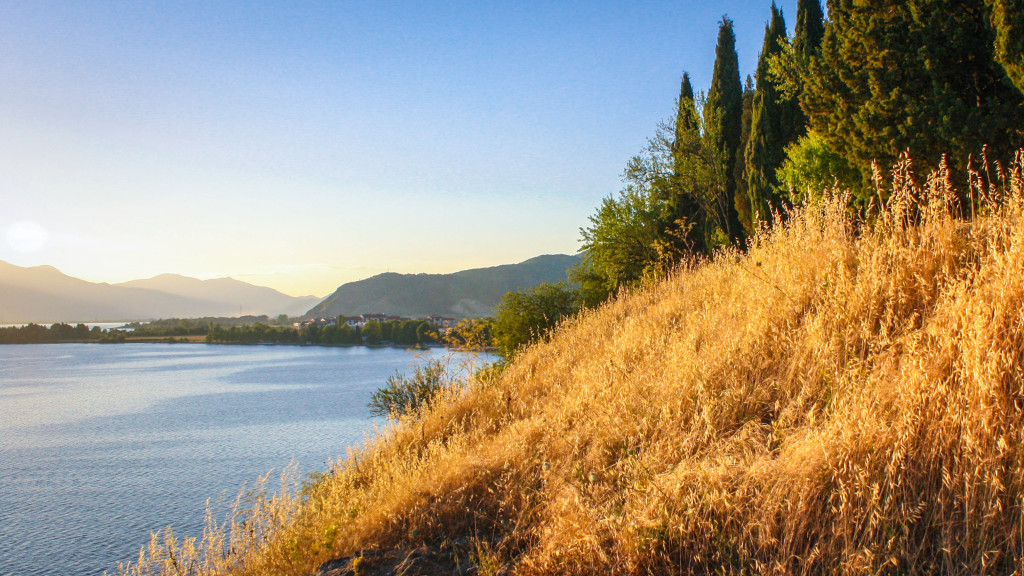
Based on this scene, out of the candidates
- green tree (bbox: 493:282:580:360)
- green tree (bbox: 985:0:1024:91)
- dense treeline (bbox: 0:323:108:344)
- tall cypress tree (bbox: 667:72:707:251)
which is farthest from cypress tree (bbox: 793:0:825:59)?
dense treeline (bbox: 0:323:108:344)

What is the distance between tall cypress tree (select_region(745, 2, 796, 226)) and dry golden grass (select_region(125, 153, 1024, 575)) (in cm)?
1259

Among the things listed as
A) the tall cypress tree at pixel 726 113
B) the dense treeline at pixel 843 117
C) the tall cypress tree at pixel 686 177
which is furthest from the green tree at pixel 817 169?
the tall cypress tree at pixel 686 177

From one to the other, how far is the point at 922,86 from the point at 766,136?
335 inches

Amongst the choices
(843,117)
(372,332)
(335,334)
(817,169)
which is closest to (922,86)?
(843,117)

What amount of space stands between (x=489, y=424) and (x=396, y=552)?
311 cm

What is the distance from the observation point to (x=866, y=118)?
437 inches

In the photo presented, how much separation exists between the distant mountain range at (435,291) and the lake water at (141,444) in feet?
238

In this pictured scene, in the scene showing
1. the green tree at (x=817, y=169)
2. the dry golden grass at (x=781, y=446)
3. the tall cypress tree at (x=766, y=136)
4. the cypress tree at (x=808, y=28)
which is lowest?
the dry golden grass at (x=781, y=446)

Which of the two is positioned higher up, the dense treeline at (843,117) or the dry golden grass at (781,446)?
the dense treeline at (843,117)

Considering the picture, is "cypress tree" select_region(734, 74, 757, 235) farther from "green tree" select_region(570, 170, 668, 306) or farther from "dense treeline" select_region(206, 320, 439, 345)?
"dense treeline" select_region(206, 320, 439, 345)

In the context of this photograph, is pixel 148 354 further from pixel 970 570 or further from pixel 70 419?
pixel 970 570

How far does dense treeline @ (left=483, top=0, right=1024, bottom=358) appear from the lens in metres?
9.86

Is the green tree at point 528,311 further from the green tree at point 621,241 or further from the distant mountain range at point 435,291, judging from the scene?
the distant mountain range at point 435,291

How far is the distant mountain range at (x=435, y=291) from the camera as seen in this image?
135 m
